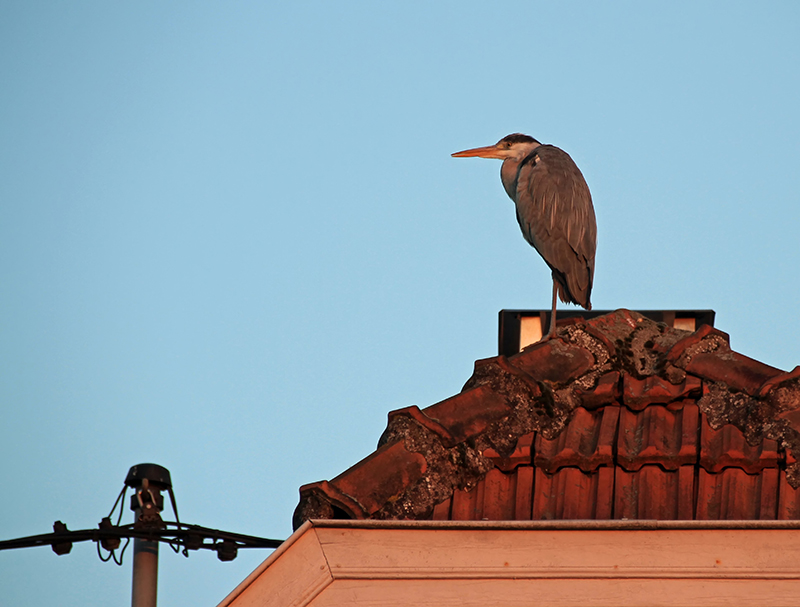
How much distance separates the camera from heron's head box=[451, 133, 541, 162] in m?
8.18

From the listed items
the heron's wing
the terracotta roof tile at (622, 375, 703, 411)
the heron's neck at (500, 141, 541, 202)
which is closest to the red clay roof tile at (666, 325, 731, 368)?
the terracotta roof tile at (622, 375, 703, 411)

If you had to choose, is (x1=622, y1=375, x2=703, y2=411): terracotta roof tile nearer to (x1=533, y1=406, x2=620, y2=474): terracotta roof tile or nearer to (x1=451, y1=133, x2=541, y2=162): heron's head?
(x1=533, y1=406, x2=620, y2=474): terracotta roof tile

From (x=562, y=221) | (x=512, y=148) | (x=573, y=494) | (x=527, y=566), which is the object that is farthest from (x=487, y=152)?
(x=527, y=566)

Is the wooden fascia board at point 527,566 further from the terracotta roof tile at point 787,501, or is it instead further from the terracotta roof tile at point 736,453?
the terracotta roof tile at point 736,453

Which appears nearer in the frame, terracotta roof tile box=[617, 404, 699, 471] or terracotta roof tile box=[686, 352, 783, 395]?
terracotta roof tile box=[617, 404, 699, 471]

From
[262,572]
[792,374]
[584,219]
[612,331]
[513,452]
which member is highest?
[584,219]

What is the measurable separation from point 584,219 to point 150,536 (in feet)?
13.5

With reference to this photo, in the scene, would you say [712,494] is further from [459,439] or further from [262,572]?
[262,572]

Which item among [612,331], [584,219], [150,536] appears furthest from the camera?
[584,219]

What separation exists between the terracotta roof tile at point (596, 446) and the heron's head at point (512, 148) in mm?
4389

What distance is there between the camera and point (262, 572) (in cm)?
291

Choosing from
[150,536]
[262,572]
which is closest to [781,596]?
[262,572]

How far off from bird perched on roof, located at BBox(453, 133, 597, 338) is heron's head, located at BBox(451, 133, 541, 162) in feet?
4.36

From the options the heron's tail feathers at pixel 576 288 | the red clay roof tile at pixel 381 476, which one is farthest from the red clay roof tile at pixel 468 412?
the heron's tail feathers at pixel 576 288
